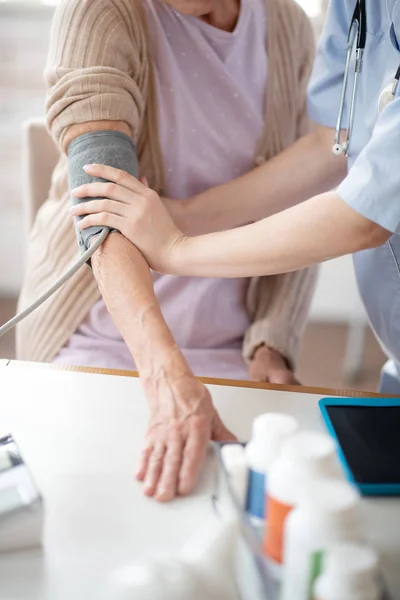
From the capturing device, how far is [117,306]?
1024 mm

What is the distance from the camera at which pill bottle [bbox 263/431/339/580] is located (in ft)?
1.76

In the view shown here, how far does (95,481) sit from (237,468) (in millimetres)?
196

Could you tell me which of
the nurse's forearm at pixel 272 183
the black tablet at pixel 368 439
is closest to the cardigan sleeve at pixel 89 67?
the nurse's forearm at pixel 272 183

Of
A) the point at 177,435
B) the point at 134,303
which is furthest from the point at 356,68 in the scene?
the point at 177,435

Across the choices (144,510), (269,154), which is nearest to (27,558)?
(144,510)

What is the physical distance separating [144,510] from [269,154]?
766 millimetres

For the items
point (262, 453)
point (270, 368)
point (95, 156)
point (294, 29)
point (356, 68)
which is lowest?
point (270, 368)

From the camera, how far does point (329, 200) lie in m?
0.85

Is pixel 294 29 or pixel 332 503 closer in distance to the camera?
pixel 332 503

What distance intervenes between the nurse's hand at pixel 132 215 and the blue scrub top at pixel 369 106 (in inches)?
11.5

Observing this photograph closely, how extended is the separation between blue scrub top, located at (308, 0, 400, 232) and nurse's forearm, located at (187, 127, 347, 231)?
0.23 ft

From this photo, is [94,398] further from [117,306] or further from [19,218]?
[19,218]

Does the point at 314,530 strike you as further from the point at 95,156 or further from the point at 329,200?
the point at 95,156

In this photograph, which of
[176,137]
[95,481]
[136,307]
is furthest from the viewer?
[176,137]
